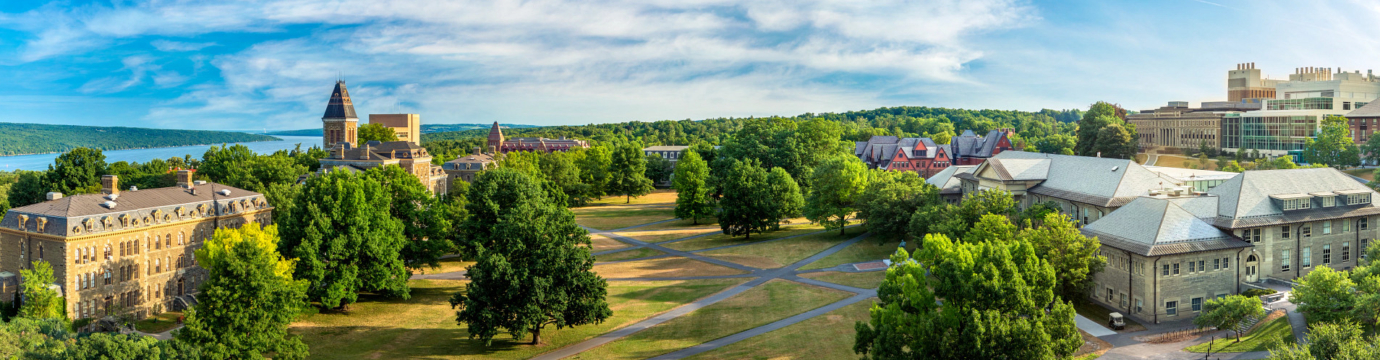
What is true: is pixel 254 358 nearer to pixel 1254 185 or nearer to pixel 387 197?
pixel 387 197

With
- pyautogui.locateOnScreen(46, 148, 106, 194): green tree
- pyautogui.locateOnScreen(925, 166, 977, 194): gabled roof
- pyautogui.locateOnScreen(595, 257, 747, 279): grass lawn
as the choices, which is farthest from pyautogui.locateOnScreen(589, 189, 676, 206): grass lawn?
pyautogui.locateOnScreen(46, 148, 106, 194): green tree

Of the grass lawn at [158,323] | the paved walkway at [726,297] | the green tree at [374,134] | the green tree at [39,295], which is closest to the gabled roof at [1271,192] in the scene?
the paved walkway at [726,297]

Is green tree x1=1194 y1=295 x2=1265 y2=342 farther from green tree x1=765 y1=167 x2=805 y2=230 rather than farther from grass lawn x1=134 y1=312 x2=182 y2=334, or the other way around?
grass lawn x1=134 y1=312 x2=182 y2=334

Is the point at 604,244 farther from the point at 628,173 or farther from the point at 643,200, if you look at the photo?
the point at 643,200

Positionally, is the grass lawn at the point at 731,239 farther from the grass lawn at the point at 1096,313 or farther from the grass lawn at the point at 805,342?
the grass lawn at the point at 1096,313

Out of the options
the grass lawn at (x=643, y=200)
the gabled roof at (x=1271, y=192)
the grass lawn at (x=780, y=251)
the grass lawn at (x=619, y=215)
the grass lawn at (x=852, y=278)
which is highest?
the gabled roof at (x=1271, y=192)

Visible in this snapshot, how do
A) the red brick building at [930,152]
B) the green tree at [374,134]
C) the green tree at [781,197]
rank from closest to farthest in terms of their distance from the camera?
the green tree at [781,197]
the red brick building at [930,152]
the green tree at [374,134]

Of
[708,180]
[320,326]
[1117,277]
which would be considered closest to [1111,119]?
[708,180]

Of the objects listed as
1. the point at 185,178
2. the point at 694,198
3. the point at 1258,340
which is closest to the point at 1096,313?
the point at 1258,340
